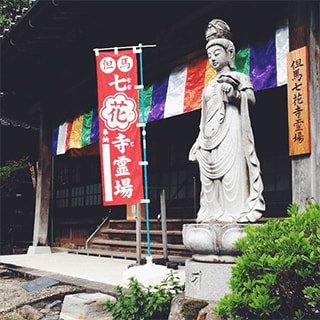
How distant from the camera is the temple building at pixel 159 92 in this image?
6.47 meters

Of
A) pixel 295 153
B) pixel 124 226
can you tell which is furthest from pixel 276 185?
pixel 295 153

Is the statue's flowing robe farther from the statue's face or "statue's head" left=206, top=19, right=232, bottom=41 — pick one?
"statue's head" left=206, top=19, right=232, bottom=41

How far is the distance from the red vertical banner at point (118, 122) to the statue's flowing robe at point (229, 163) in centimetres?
274

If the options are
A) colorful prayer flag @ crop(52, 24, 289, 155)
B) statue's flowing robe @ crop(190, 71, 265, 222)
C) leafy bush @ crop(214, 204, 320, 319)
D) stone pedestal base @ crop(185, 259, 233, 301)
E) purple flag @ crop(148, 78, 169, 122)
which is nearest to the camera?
leafy bush @ crop(214, 204, 320, 319)

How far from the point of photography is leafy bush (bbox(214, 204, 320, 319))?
337 cm

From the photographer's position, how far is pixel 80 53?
11227mm

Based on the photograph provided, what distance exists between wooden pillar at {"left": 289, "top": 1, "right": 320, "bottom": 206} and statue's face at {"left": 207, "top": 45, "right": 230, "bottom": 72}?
5.11 feet

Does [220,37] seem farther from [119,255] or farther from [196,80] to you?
[119,255]

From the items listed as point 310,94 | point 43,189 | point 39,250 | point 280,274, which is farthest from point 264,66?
point 39,250

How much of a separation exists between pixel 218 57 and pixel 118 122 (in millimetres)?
3019

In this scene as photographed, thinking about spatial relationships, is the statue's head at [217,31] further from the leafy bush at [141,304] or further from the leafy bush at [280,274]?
the leafy bush at [141,304]

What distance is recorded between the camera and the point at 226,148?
4910 mm

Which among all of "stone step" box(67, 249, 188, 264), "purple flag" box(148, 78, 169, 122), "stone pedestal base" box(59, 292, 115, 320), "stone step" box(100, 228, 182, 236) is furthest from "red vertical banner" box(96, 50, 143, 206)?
"stone step" box(100, 228, 182, 236)

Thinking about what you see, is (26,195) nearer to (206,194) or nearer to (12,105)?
(12,105)
